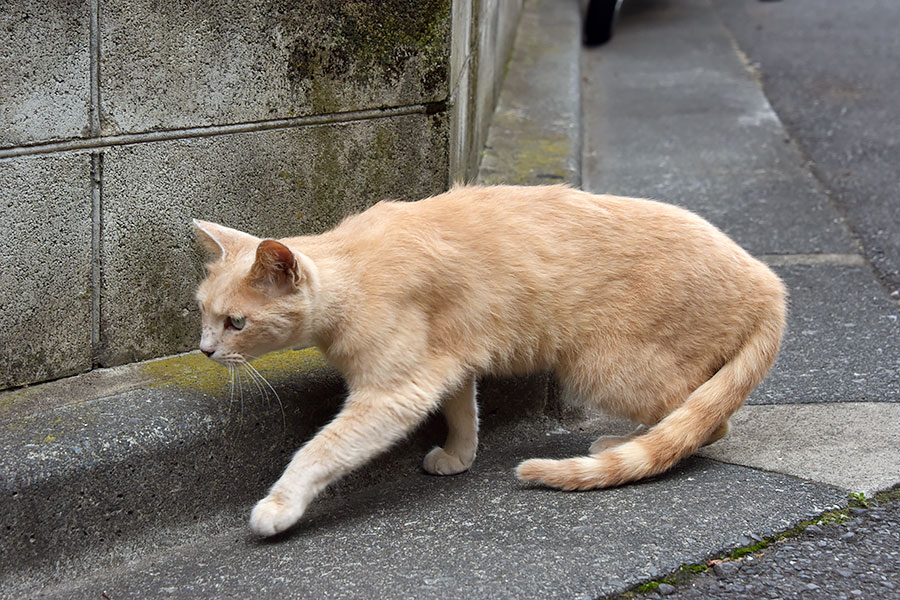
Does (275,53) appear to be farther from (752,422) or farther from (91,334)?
(752,422)

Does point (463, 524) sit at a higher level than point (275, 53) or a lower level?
lower

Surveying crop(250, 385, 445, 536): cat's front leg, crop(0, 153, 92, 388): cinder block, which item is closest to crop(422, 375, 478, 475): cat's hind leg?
crop(250, 385, 445, 536): cat's front leg

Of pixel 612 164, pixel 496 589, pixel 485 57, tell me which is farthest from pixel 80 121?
pixel 612 164

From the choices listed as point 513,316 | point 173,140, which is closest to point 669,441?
point 513,316

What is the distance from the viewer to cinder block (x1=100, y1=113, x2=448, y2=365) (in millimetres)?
2910

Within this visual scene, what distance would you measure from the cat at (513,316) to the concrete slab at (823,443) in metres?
0.14

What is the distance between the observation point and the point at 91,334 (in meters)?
2.94

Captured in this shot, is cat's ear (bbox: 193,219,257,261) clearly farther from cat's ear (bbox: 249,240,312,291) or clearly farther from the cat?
cat's ear (bbox: 249,240,312,291)

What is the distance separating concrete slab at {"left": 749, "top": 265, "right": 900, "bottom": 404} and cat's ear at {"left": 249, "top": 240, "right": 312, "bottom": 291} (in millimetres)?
1653

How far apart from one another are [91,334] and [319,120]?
3.17 feet

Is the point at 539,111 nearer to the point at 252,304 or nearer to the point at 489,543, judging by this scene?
the point at 252,304

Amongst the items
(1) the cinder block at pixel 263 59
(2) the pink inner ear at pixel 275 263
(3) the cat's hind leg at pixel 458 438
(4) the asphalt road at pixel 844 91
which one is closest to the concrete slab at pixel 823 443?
(3) the cat's hind leg at pixel 458 438

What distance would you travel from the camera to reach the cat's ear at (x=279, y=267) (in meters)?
2.39

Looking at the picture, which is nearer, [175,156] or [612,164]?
[175,156]
